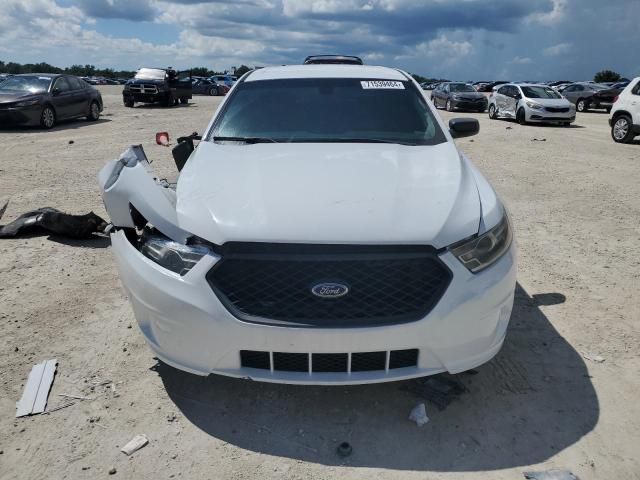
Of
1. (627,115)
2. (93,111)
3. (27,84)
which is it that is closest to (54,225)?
(27,84)

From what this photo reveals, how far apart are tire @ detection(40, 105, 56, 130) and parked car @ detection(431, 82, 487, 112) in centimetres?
1620

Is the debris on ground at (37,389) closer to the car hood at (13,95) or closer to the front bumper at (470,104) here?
the car hood at (13,95)

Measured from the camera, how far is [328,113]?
149 inches

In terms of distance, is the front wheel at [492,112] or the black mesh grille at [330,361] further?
the front wheel at [492,112]

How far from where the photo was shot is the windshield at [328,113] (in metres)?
3.63

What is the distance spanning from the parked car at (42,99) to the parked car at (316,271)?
42.4 ft

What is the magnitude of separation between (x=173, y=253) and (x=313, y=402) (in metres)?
1.08

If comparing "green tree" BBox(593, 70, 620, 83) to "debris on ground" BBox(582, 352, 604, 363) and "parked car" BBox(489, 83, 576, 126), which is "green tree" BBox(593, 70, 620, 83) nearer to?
"parked car" BBox(489, 83, 576, 126)

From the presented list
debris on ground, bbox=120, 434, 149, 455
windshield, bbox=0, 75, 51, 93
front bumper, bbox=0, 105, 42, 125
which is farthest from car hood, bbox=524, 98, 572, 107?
debris on ground, bbox=120, 434, 149, 455

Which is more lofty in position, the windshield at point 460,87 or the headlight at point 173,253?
the headlight at point 173,253

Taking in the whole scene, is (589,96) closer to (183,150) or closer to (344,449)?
(183,150)

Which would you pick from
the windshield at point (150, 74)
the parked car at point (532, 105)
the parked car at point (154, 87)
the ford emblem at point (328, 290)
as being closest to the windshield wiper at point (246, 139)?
the ford emblem at point (328, 290)

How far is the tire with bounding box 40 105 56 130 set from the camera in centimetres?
1402

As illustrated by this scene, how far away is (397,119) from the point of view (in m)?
3.79
